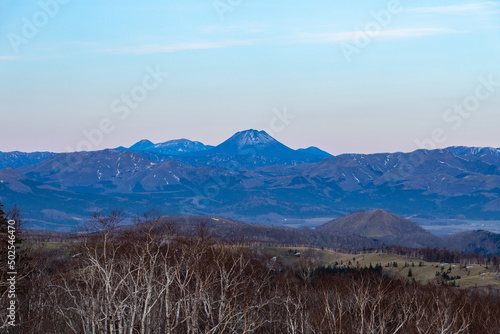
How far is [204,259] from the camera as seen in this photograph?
72.8 meters

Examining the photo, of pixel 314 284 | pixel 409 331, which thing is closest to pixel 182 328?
pixel 409 331

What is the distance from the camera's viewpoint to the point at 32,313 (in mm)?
61844

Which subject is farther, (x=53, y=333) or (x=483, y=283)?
(x=483, y=283)

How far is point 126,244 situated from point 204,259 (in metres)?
18.7

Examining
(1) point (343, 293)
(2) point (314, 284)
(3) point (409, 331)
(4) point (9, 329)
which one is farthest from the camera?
(2) point (314, 284)

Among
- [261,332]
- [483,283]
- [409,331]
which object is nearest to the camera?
[409,331]

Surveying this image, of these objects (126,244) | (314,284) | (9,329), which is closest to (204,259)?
(126,244)

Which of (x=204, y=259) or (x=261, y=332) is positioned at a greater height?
(x=204, y=259)

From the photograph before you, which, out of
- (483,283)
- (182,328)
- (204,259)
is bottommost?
(483,283)

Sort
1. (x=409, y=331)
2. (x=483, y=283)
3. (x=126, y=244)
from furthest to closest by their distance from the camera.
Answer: (x=483, y=283)
(x=126, y=244)
(x=409, y=331)

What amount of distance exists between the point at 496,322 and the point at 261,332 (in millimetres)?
30980

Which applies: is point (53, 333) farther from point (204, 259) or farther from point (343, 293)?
point (343, 293)

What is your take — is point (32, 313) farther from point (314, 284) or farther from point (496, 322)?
point (314, 284)

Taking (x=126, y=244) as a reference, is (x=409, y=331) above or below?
below
